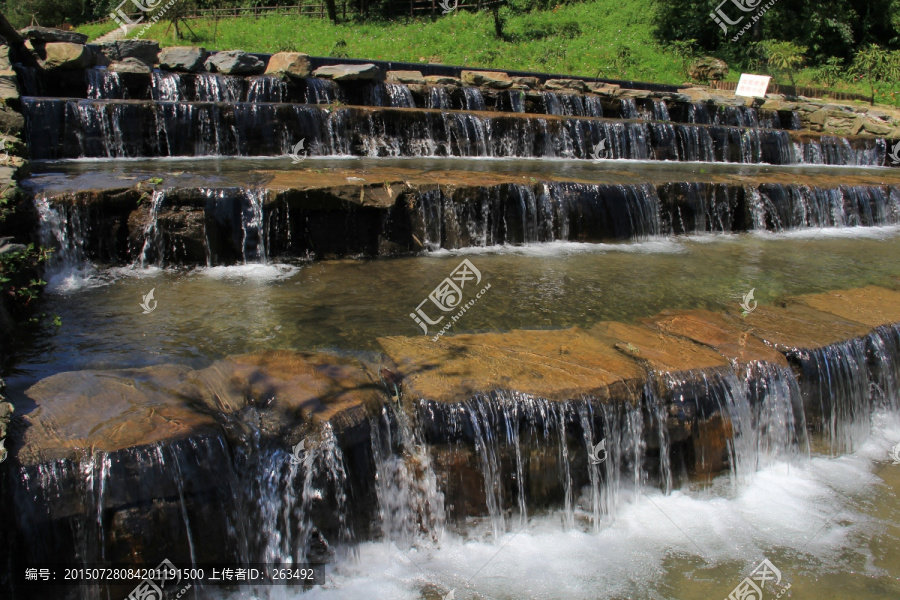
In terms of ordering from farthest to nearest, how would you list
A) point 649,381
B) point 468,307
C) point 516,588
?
1. point 468,307
2. point 649,381
3. point 516,588

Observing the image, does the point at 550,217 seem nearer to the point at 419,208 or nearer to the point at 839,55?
the point at 419,208

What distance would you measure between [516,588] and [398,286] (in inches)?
129

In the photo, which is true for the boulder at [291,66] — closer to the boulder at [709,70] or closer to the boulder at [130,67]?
the boulder at [130,67]

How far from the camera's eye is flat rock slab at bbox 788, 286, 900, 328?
569cm

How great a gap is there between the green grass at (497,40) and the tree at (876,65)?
0.91 meters

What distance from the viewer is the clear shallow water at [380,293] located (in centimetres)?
471

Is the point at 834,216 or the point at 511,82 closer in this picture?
the point at 834,216

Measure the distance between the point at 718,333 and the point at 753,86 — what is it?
14973 mm

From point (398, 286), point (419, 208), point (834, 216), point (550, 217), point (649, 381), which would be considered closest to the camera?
point (649, 381)

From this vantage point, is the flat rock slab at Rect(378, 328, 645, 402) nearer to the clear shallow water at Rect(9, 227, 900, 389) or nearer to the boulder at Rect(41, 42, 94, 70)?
the clear shallow water at Rect(9, 227, 900, 389)

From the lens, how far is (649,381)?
4.43 meters

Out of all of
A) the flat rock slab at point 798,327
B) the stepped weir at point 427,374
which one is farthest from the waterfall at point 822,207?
the flat rock slab at point 798,327

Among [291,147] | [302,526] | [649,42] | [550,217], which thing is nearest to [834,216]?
[550,217]

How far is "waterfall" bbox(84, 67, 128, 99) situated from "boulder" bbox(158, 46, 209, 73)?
136 centimetres
